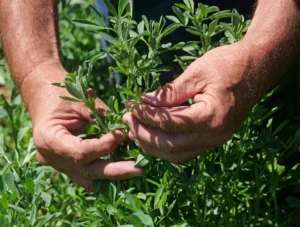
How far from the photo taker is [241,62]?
181cm

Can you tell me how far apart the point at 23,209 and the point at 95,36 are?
1641 mm

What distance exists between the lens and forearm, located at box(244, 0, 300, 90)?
1869mm

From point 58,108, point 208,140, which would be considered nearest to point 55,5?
point 58,108

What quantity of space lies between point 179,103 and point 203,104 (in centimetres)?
7

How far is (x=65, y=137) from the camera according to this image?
6.34 feet

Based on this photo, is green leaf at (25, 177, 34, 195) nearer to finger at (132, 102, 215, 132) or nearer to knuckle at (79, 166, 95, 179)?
knuckle at (79, 166, 95, 179)

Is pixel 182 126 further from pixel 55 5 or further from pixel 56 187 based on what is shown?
pixel 56 187

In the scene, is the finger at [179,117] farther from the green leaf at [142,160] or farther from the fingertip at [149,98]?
the green leaf at [142,160]

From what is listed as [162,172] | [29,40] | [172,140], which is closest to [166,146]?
[172,140]

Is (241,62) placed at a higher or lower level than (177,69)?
higher

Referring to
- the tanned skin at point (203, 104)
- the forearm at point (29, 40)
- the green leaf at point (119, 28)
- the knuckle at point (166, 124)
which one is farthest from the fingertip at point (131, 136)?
the forearm at point (29, 40)

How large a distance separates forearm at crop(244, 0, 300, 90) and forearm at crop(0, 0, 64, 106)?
578 millimetres

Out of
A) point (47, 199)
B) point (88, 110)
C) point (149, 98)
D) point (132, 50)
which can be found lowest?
point (47, 199)

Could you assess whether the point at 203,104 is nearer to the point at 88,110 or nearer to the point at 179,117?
the point at 179,117
